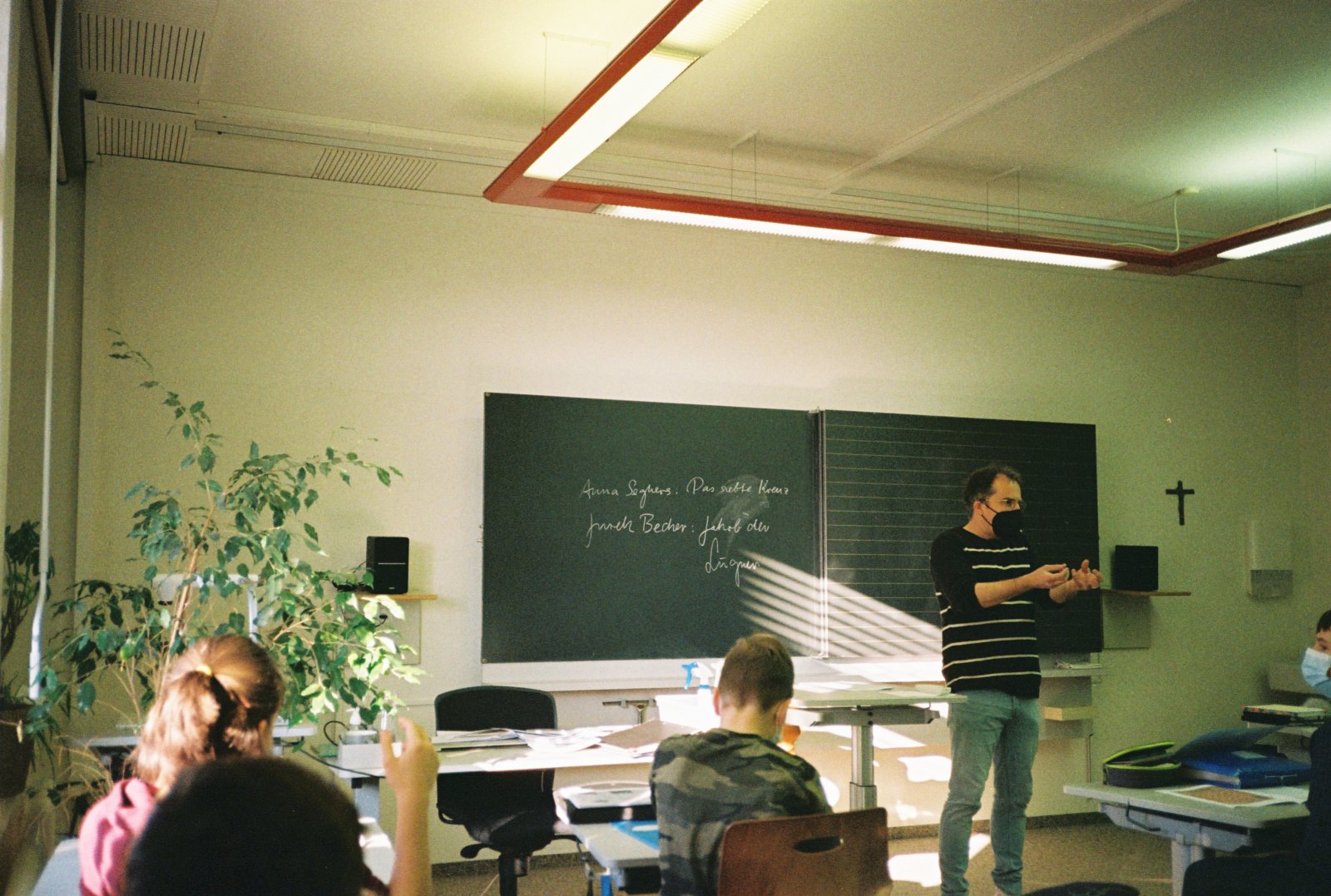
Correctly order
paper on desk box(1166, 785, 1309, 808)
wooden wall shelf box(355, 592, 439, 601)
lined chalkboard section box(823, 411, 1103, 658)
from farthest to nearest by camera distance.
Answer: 1. lined chalkboard section box(823, 411, 1103, 658)
2. wooden wall shelf box(355, 592, 439, 601)
3. paper on desk box(1166, 785, 1309, 808)

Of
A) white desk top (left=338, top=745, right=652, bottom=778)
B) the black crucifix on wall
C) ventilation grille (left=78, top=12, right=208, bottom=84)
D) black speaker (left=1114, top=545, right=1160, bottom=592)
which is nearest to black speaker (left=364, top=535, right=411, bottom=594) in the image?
white desk top (left=338, top=745, right=652, bottom=778)

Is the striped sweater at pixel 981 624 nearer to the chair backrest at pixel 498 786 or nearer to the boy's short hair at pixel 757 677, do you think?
the chair backrest at pixel 498 786

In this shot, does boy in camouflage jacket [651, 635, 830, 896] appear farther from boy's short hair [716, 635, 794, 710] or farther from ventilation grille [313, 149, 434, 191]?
ventilation grille [313, 149, 434, 191]

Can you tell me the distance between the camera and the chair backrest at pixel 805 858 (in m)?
2.08

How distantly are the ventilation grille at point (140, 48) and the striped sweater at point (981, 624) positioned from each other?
3142 millimetres

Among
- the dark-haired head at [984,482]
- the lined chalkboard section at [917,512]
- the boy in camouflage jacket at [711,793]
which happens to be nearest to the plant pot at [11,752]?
the boy in camouflage jacket at [711,793]

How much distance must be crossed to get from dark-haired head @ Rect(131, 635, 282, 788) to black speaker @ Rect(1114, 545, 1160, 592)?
5.35 m

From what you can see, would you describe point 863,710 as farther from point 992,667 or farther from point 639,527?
point 639,527

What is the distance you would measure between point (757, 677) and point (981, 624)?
204 centimetres

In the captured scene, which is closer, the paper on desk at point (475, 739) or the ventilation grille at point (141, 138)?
the paper on desk at point (475, 739)

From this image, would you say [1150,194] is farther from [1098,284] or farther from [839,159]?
[839,159]

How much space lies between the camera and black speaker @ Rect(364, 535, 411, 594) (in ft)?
15.8

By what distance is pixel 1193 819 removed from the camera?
306cm

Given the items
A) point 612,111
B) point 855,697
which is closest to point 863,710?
point 855,697
